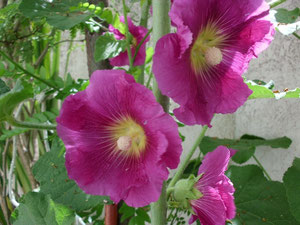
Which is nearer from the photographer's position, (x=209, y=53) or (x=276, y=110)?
(x=209, y=53)

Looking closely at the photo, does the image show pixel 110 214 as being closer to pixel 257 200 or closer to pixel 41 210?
pixel 41 210

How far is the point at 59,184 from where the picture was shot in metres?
0.70

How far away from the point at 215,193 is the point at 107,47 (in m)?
0.31

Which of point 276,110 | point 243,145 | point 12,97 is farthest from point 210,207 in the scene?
point 276,110

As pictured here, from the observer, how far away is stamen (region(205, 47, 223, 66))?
1.46 ft

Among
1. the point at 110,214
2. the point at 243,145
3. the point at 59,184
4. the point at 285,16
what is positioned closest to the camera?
the point at 285,16

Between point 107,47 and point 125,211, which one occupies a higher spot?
point 107,47

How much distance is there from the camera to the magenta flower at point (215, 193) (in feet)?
1.55

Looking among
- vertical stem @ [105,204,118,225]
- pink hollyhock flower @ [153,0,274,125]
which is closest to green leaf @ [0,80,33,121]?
pink hollyhock flower @ [153,0,274,125]

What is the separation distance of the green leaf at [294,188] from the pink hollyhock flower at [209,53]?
37 centimetres

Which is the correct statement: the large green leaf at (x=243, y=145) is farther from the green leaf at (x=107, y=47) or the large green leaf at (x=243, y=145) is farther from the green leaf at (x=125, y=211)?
the green leaf at (x=107, y=47)

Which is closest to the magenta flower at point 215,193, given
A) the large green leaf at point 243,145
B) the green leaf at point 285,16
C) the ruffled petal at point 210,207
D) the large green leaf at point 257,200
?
the ruffled petal at point 210,207

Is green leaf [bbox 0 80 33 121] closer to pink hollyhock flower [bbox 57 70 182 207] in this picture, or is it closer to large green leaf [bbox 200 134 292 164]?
pink hollyhock flower [bbox 57 70 182 207]

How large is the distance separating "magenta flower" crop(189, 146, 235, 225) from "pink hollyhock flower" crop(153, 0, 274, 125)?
0.29ft
